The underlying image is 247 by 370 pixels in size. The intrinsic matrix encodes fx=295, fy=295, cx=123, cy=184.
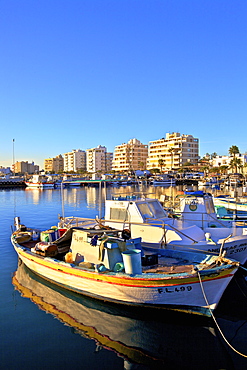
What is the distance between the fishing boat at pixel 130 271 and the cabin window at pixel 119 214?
1.67m

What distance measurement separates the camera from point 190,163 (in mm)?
137750

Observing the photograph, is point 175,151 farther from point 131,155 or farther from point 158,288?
point 158,288

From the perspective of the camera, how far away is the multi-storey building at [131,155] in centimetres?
15788

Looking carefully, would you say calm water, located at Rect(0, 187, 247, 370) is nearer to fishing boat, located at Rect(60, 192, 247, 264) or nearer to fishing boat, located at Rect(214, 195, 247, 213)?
fishing boat, located at Rect(60, 192, 247, 264)

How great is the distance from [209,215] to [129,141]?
154992mm

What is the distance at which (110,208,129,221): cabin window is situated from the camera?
15.0m

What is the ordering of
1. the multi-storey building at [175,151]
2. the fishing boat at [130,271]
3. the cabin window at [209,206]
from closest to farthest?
the fishing boat at [130,271], the cabin window at [209,206], the multi-storey building at [175,151]

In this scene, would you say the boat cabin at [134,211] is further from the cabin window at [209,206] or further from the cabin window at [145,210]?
the cabin window at [209,206]

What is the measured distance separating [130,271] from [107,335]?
2.04m

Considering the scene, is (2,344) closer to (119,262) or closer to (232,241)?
(119,262)

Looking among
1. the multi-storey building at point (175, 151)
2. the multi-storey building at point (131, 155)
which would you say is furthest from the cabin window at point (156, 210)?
the multi-storey building at point (131, 155)

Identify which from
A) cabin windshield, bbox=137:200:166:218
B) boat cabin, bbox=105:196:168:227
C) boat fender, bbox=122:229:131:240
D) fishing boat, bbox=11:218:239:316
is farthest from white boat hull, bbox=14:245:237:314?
cabin windshield, bbox=137:200:166:218

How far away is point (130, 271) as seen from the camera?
9.81 metres

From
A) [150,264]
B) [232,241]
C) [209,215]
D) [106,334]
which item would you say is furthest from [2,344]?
[209,215]
